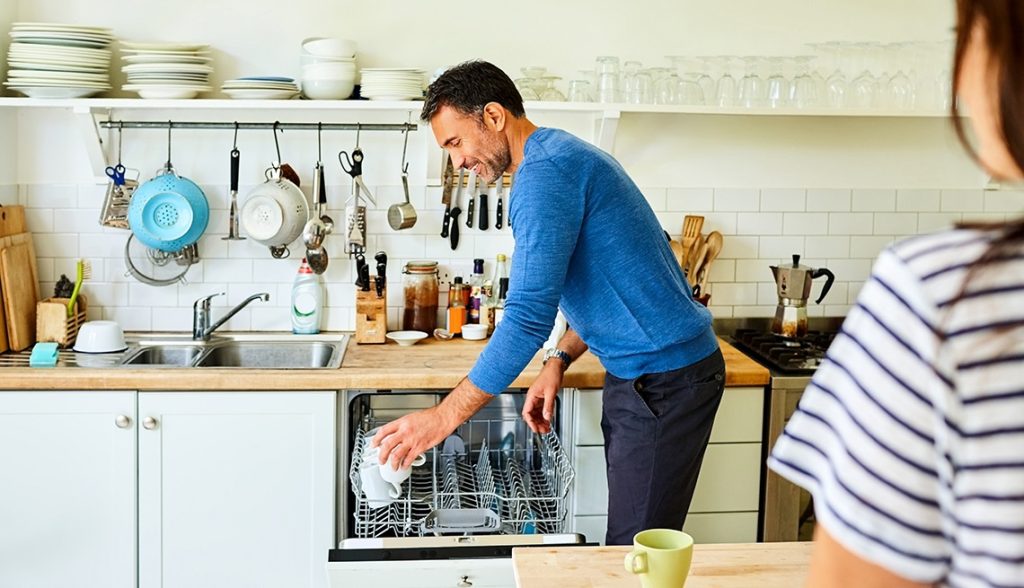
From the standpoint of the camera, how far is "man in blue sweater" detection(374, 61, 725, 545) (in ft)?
8.13

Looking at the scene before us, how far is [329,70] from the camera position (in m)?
3.46

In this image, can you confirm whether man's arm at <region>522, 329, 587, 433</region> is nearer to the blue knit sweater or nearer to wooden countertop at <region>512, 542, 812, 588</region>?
the blue knit sweater

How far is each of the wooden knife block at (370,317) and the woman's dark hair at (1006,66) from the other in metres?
2.93

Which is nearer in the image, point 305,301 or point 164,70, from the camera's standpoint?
point 164,70

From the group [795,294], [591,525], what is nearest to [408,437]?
[591,525]

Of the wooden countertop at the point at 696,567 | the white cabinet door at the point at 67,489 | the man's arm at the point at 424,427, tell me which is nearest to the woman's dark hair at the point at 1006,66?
the wooden countertop at the point at 696,567

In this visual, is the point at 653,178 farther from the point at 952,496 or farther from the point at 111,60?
the point at 952,496

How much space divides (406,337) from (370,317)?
134mm

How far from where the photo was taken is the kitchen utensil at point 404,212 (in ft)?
11.9

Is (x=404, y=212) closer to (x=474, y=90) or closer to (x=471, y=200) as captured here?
(x=471, y=200)

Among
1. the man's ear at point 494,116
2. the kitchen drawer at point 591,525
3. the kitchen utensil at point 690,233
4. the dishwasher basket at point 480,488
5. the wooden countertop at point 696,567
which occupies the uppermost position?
the man's ear at point 494,116

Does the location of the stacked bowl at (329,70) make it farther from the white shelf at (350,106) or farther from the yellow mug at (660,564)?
the yellow mug at (660,564)

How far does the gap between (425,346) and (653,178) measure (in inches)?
37.3

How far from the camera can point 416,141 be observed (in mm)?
3695
